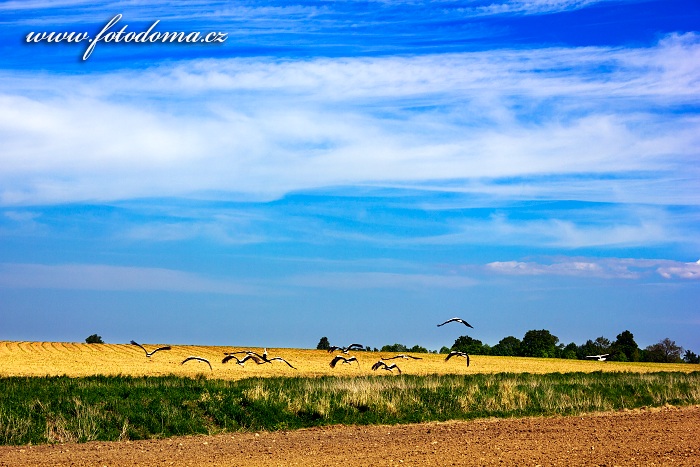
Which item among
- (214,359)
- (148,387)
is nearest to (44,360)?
(214,359)

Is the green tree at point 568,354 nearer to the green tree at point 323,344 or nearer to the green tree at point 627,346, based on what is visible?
the green tree at point 627,346

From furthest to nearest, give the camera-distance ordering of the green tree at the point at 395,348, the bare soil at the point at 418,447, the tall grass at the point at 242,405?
the green tree at the point at 395,348 → the tall grass at the point at 242,405 → the bare soil at the point at 418,447

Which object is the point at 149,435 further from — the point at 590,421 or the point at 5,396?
the point at 590,421

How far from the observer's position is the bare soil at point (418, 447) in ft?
53.3

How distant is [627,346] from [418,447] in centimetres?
9256

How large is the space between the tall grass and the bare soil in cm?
109

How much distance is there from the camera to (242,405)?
81.1 ft

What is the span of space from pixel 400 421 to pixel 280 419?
12.2 feet

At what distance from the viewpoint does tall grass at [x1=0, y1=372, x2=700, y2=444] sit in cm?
2142

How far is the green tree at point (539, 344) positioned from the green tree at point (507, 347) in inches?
60.1

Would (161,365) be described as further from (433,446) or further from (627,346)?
(627,346)

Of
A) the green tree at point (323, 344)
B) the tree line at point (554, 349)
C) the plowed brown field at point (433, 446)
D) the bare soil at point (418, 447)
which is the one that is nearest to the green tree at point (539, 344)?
the tree line at point (554, 349)

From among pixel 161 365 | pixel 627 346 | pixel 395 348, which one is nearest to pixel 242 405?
pixel 161 365

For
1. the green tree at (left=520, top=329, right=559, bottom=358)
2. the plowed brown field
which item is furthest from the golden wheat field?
the green tree at (left=520, top=329, right=559, bottom=358)
